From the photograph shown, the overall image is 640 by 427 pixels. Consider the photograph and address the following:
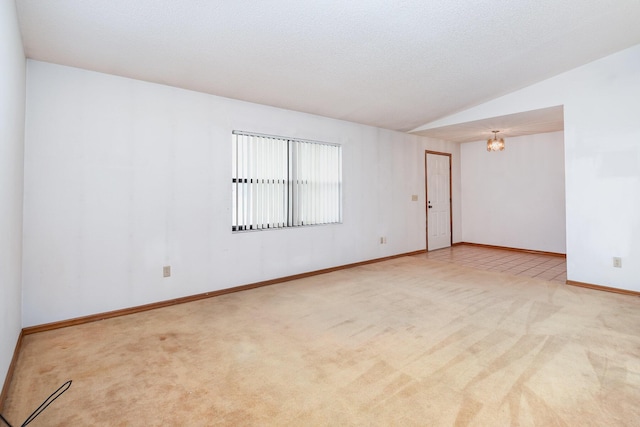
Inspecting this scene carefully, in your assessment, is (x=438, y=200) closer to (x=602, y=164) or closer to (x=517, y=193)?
(x=517, y=193)

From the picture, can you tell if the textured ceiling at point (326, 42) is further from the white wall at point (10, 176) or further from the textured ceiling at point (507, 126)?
the textured ceiling at point (507, 126)

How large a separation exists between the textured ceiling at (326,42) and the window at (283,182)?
2.16ft

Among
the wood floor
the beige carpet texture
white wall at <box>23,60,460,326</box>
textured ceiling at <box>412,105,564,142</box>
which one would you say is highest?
textured ceiling at <box>412,105,564,142</box>

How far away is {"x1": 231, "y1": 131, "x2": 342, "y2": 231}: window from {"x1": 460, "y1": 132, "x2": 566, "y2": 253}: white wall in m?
4.01

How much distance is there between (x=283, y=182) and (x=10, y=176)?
117 inches

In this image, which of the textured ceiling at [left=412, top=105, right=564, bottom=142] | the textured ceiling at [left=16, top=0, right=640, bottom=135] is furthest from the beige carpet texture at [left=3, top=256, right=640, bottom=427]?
the textured ceiling at [left=412, top=105, right=564, bottom=142]

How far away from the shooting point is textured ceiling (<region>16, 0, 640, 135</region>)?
2.46 m

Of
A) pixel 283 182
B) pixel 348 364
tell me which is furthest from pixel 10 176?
pixel 283 182

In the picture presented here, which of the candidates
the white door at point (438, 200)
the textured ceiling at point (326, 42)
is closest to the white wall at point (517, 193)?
the white door at point (438, 200)

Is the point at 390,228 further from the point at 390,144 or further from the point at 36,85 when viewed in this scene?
the point at 36,85

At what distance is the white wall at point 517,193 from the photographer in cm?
639

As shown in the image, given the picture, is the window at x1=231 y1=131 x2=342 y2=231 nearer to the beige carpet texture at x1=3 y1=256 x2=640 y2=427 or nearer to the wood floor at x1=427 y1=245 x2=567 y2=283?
the beige carpet texture at x1=3 y1=256 x2=640 y2=427

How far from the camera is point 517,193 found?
6945 millimetres

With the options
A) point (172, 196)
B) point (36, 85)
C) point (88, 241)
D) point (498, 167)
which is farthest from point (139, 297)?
point (498, 167)
